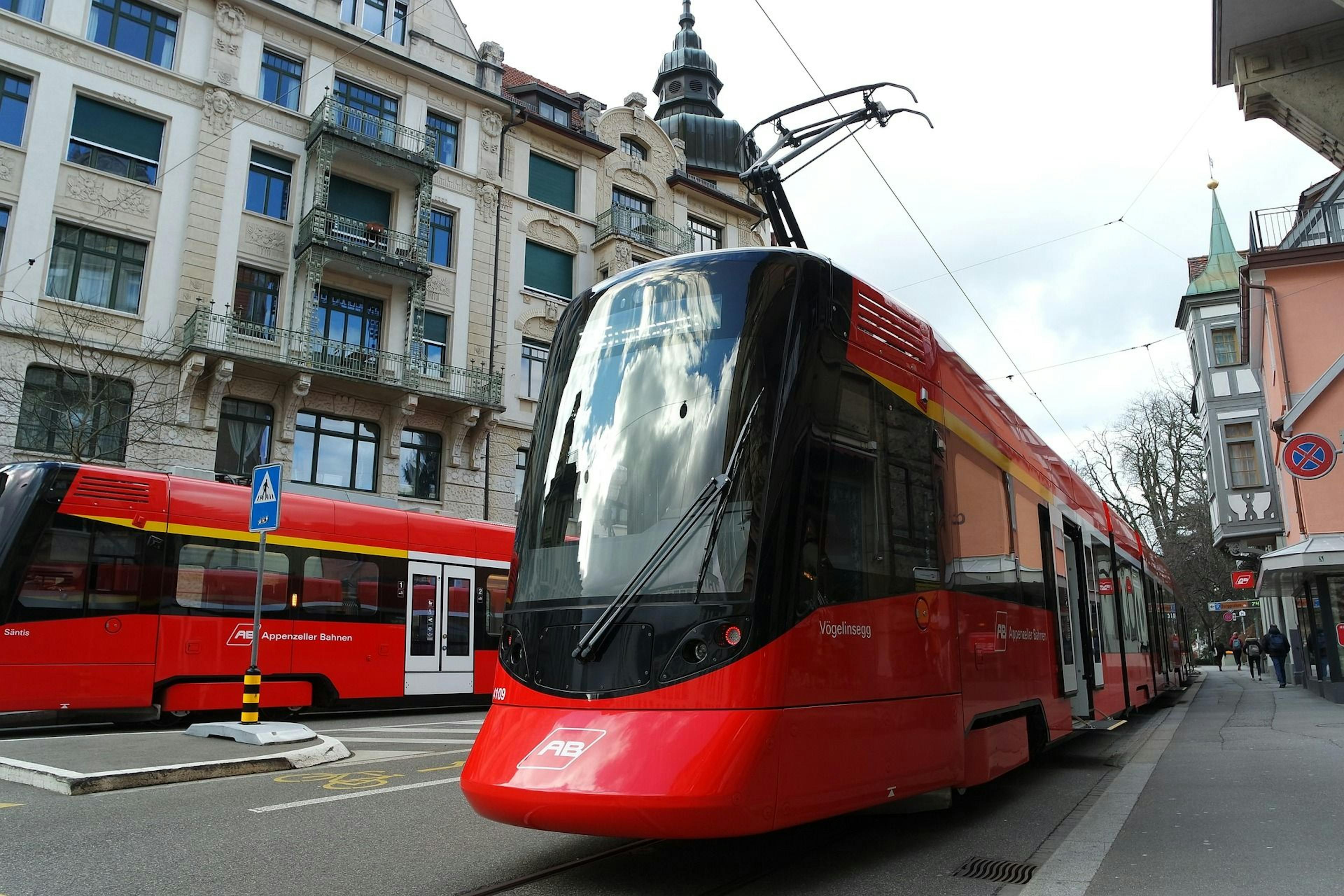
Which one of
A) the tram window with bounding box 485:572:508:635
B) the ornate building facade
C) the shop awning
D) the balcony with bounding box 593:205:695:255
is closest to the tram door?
the tram window with bounding box 485:572:508:635

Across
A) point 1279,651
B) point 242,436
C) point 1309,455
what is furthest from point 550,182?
point 1279,651

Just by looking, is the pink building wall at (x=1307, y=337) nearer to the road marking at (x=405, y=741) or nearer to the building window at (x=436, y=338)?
the road marking at (x=405, y=741)

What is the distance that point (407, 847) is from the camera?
202 inches

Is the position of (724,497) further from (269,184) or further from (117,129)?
(269,184)

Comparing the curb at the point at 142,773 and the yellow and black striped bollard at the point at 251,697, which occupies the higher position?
the yellow and black striped bollard at the point at 251,697

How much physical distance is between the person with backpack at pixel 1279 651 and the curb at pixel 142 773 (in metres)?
23.9

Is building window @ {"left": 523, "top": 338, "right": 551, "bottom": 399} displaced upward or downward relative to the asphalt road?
upward

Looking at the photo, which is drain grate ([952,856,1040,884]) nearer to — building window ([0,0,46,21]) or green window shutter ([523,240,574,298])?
building window ([0,0,46,21])

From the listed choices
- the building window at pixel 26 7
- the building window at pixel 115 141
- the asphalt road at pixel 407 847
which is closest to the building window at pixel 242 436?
the building window at pixel 115 141

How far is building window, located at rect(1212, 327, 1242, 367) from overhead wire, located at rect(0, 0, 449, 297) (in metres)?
30.0

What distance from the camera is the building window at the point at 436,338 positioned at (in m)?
24.8

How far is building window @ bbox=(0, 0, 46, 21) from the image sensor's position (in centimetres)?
1956

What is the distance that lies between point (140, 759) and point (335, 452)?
15.3 m

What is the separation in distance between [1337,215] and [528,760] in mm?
22580
